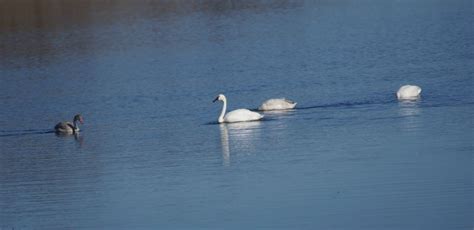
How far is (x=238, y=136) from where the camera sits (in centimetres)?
2173

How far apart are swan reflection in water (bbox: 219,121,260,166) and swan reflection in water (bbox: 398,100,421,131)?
259 centimetres

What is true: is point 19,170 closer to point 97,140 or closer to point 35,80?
point 97,140

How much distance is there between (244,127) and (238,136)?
1.03 meters

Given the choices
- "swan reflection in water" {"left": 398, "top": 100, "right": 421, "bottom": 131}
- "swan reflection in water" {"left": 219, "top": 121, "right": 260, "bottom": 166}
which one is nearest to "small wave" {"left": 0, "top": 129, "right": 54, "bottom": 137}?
"swan reflection in water" {"left": 219, "top": 121, "right": 260, "bottom": 166}

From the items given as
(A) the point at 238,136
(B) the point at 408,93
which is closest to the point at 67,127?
(A) the point at 238,136

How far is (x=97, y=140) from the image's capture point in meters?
22.5

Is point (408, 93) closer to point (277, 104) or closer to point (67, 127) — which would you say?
point (277, 104)

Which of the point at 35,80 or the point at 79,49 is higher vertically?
the point at 79,49

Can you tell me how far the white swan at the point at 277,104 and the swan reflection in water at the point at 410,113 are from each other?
6.97 feet

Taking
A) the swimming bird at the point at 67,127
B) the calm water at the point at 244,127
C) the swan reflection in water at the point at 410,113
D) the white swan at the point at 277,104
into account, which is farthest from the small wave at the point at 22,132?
the swan reflection in water at the point at 410,113

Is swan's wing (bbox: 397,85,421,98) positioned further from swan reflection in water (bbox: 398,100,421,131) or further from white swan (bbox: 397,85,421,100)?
swan reflection in water (bbox: 398,100,421,131)

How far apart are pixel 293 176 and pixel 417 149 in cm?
244

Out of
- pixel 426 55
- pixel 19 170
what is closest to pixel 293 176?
pixel 19 170

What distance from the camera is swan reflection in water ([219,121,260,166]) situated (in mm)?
19953
